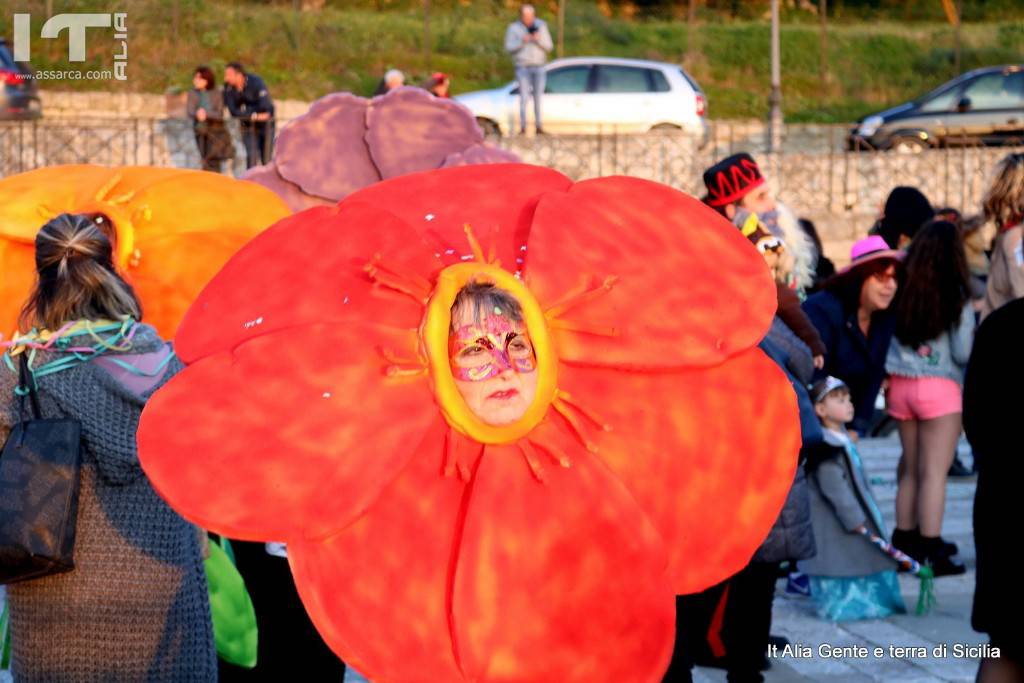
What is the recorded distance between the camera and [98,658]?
141 inches

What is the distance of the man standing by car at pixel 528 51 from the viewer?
2058 centimetres

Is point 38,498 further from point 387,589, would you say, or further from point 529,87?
point 529,87

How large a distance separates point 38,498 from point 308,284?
1.09 m

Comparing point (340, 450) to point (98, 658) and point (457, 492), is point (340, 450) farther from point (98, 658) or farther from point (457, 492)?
point (98, 658)

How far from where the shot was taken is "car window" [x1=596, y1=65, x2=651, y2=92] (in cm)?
2211

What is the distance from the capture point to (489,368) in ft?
8.91

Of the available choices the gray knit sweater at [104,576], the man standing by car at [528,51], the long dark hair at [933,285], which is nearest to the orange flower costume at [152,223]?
the gray knit sweater at [104,576]

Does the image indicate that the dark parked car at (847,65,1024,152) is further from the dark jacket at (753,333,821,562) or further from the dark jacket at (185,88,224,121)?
the dark jacket at (753,333,821,562)

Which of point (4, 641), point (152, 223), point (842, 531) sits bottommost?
point (842, 531)

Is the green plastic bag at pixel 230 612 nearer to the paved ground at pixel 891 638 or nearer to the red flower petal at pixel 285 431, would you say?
the red flower petal at pixel 285 431

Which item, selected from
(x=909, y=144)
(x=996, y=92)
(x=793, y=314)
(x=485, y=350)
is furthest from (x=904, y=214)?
(x=996, y=92)

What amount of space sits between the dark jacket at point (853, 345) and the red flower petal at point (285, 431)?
552cm

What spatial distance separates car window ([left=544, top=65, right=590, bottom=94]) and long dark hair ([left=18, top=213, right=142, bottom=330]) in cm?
1866

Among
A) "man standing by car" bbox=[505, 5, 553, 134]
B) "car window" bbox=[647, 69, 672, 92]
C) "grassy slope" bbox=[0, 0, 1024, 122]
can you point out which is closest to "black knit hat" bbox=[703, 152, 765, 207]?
"man standing by car" bbox=[505, 5, 553, 134]
